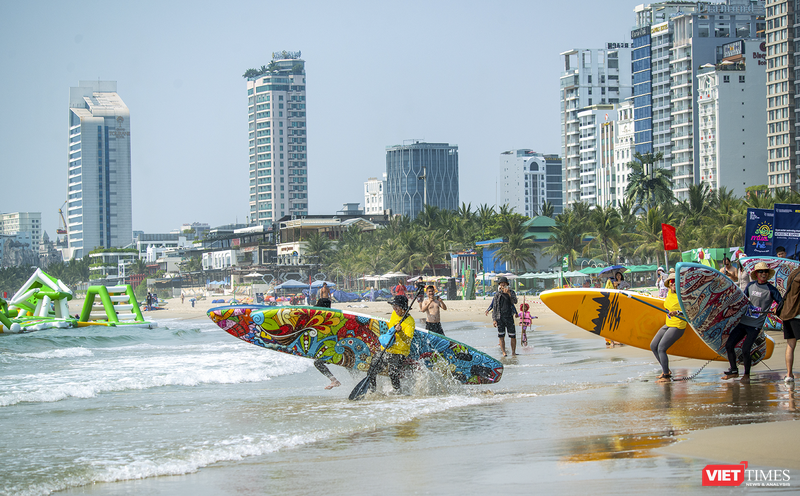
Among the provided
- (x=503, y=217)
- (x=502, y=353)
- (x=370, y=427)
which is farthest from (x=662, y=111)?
(x=370, y=427)

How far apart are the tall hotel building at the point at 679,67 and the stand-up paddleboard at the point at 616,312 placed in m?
86.8

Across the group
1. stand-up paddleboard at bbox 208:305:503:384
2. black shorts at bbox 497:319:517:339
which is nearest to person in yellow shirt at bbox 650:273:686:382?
stand-up paddleboard at bbox 208:305:503:384

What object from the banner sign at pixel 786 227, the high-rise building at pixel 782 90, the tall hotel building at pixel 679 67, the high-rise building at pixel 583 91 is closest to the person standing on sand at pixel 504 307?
the banner sign at pixel 786 227

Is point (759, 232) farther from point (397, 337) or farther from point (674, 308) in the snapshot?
point (397, 337)

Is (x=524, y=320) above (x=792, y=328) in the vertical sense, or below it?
below

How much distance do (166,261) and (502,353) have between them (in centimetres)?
14044

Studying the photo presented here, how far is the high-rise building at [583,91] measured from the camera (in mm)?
118562

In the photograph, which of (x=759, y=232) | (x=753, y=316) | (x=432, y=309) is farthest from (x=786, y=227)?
(x=432, y=309)

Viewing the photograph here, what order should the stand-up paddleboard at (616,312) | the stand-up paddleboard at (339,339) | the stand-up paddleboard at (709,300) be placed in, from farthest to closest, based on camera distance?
the stand-up paddleboard at (616,312)
the stand-up paddleboard at (339,339)
the stand-up paddleboard at (709,300)

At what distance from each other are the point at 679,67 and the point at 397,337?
9541 cm

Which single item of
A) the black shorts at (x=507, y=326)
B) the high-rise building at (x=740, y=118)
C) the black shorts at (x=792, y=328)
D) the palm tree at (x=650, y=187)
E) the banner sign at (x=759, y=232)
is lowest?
the black shorts at (x=507, y=326)

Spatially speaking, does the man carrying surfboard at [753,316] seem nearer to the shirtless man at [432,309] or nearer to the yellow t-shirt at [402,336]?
the yellow t-shirt at [402,336]

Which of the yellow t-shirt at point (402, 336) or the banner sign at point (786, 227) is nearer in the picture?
the yellow t-shirt at point (402, 336)

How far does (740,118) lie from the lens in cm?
8712
